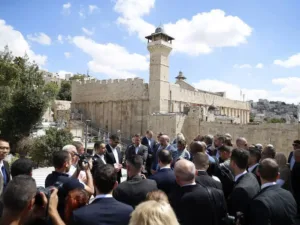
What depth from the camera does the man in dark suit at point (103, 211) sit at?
7.72 feet

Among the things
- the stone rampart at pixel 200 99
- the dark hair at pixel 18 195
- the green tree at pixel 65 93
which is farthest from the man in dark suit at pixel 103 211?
the green tree at pixel 65 93

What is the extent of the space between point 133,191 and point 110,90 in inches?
1167

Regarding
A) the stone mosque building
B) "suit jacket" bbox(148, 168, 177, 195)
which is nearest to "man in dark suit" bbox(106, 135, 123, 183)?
"suit jacket" bbox(148, 168, 177, 195)

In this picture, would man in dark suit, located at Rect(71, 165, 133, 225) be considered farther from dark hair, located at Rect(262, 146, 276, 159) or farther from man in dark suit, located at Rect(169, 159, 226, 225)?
dark hair, located at Rect(262, 146, 276, 159)

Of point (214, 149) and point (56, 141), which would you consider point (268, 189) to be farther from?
point (56, 141)

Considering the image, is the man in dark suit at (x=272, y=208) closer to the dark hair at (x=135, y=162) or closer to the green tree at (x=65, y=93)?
the dark hair at (x=135, y=162)

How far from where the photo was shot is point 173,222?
1630 millimetres

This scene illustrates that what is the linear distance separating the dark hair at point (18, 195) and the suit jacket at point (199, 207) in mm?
1525

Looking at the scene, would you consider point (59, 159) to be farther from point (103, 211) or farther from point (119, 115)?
point (119, 115)

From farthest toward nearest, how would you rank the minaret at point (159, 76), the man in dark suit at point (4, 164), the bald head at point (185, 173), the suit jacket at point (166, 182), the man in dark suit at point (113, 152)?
the minaret at point (159, 76)
the man in dark suit at point (113, 152)
the man in dark suit at point (4, 164)
the suit jacket at point (166, 182)
the bald head at point (185, 173)

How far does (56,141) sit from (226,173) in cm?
1289

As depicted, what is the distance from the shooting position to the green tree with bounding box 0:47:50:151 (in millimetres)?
19281

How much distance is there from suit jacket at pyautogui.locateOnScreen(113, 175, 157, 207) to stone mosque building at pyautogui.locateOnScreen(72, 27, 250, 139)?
66.7ft

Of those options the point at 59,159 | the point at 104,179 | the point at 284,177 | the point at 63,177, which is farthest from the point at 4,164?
the point at 284,177
